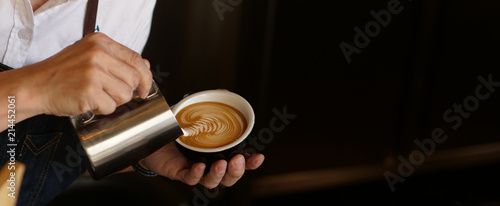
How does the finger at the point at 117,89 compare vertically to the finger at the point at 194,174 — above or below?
above

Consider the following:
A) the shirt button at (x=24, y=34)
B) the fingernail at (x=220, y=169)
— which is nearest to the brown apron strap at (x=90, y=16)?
the shirt button at (x=24, y=34)

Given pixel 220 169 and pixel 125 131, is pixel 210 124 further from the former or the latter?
pixel 125 131

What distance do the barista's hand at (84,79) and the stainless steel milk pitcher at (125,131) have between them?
0.15ft

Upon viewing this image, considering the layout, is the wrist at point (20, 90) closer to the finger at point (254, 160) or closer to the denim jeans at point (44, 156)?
the denim jeans at point (44, 156)

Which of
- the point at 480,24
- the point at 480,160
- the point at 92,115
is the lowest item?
the point at 480,160

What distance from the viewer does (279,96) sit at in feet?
6.58

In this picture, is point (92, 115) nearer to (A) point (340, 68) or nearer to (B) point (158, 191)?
(B) point (158, 191)

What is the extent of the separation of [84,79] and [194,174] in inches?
14.5

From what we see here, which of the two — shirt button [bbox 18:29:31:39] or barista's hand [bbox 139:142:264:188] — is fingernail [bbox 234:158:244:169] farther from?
shirt button [bbox 18:29:31:39]

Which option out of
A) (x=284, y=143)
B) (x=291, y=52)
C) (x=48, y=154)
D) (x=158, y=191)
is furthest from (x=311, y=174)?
(x=48, y=154)

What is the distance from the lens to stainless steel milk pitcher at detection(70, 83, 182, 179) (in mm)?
880

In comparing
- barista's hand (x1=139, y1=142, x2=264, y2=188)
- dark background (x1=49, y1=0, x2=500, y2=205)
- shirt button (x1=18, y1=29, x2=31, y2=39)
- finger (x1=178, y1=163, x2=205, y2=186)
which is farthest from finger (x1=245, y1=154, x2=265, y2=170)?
dark background (x1=49, y1=0, x2=500, y2=205)

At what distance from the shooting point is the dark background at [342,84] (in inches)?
73.2

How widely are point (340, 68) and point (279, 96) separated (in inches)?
11.1
